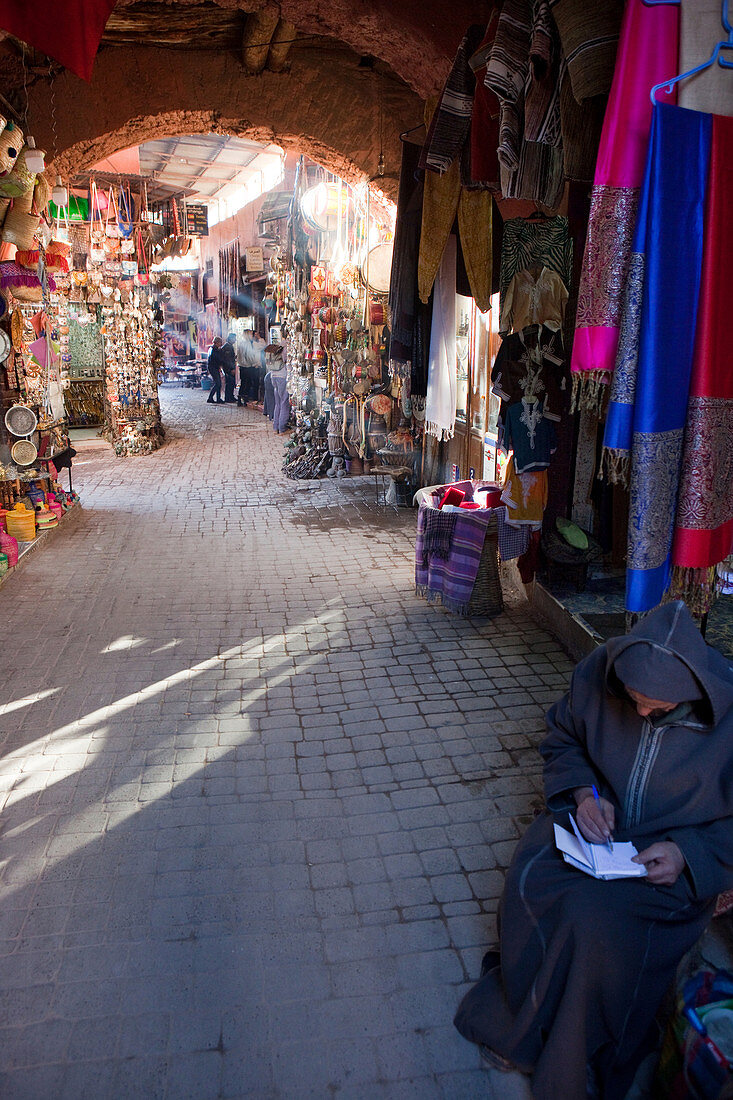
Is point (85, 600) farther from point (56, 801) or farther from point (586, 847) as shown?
point (586, 847)

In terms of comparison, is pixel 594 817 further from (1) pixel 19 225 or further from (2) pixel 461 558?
(1) pixel 19 225

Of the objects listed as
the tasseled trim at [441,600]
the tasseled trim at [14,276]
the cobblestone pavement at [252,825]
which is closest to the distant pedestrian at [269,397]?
the tasseled trim at [14,276]

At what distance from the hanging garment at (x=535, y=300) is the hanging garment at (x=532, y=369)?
0.21 metres

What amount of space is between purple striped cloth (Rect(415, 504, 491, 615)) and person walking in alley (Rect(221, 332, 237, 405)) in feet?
56.7

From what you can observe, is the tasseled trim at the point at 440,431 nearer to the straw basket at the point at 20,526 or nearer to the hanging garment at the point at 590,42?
the hanging garment at the point at 590,42

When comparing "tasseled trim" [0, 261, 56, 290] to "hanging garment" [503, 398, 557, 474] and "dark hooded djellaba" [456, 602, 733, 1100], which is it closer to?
"hanging garment" [503, 398, 557, 474]

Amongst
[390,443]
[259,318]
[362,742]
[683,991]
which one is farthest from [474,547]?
[259,318]

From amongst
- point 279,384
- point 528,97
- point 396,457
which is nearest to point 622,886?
point 528,97

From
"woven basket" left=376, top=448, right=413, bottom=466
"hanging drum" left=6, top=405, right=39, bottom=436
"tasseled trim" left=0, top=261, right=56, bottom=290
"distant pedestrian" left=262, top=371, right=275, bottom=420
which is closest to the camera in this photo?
"tasseled trim" left=0, top=261, right=56, bottom=290

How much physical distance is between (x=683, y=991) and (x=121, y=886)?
2.00 meters

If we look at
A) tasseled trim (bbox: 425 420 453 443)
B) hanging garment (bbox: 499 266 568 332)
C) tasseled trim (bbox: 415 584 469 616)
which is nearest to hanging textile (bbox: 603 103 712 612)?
hanging garment (bbox: 499 266 568 332)

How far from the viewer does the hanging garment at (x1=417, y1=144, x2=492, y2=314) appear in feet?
15.2

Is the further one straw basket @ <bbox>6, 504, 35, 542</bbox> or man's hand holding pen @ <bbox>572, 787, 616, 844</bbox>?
straw basket @ <bbox>6, 504, 35, 542</bbox>

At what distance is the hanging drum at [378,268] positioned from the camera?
8227 millimetres
